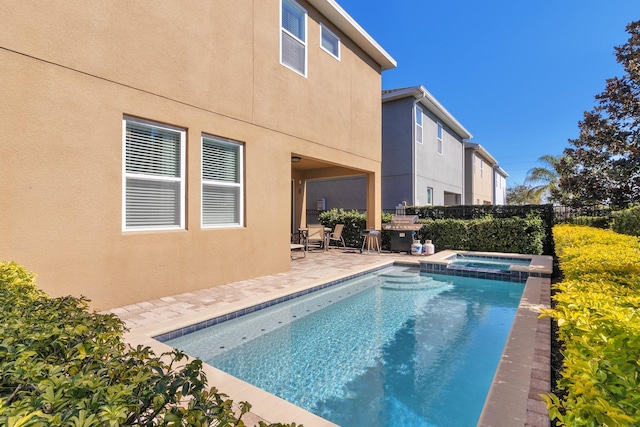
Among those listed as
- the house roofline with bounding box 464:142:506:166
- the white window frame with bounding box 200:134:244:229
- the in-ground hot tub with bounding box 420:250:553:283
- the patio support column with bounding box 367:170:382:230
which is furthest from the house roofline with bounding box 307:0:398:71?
the house roofline with bounding box 464:142:506:166

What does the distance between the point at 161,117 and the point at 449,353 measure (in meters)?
5.86

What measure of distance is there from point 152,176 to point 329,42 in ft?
22.5

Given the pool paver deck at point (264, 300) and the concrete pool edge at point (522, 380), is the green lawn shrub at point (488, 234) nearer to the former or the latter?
the pool paver deck at point (264, 300)

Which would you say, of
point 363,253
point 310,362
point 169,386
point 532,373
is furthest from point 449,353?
point 363,253

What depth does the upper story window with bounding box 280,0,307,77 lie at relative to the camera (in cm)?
810

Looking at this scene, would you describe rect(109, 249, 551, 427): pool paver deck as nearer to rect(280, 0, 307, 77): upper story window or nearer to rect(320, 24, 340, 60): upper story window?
rect(280, 0, 307, 77): upper story window

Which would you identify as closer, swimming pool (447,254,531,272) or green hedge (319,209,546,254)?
swimming pool (447,254,531,272)

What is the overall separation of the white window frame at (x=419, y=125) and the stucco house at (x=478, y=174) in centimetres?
875

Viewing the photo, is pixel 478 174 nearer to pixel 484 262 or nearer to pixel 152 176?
pixel 484 262

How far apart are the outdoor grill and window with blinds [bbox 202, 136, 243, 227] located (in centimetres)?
702

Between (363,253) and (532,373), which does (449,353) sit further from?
(363,253)

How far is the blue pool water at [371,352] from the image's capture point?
10.5 feet

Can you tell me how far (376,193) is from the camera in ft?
40.4

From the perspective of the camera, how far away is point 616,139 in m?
9.56
